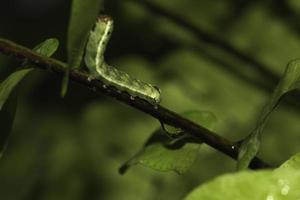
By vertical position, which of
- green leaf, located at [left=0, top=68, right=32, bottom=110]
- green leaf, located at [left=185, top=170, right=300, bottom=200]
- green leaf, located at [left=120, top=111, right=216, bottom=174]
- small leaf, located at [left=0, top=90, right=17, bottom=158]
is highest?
green leaf, located at [left=185, top=170, right=300, bottom=200]

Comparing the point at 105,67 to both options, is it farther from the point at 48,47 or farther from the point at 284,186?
the point at 284,186

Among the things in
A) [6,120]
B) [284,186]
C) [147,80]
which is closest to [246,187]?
[284,186]

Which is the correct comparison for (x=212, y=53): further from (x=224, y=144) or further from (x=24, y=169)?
(x=224, y=144)

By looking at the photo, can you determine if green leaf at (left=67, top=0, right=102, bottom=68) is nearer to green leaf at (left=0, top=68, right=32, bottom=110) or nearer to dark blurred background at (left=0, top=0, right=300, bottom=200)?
green leaf at (left=0, top=68, right=32, bottom=110)

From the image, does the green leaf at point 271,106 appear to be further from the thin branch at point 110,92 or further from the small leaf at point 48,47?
the small leaf at point 48,47

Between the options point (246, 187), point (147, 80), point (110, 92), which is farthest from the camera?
point (147, 80)

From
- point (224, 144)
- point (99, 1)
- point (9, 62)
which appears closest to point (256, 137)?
point (224, 144)

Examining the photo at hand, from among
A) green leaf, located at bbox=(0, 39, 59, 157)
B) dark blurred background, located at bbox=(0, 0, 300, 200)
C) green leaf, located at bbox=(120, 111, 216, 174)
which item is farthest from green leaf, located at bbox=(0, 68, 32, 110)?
dark blurred background, located at bbox=(0, 0, 300, 200)
